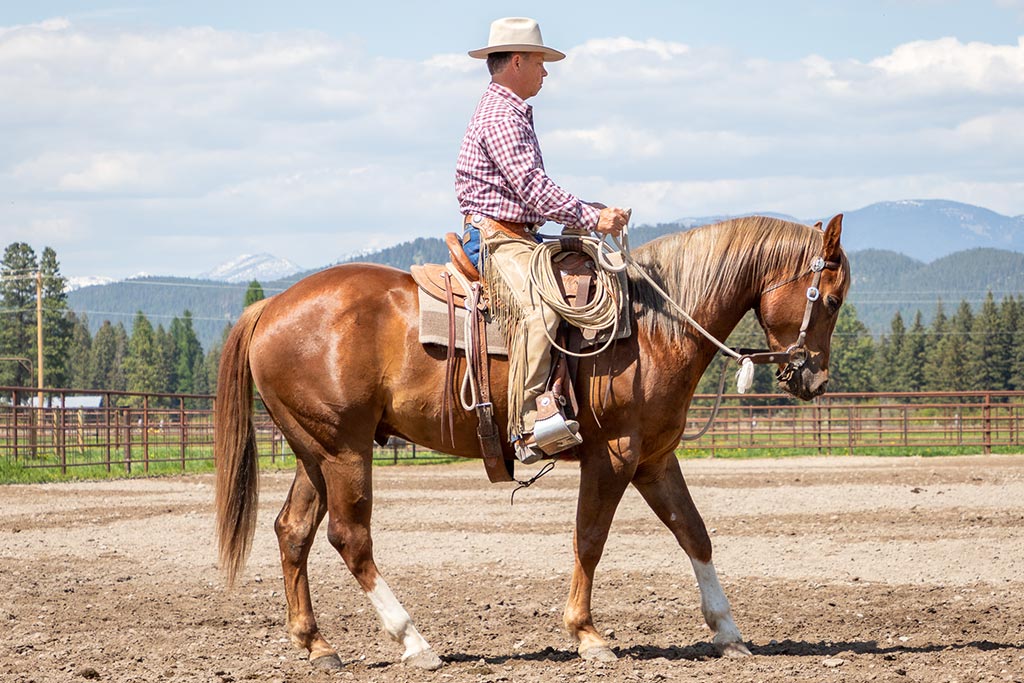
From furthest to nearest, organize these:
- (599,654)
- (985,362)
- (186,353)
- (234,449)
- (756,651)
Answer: (186,353), (985,362), (234,449), (756,651), (599,654)

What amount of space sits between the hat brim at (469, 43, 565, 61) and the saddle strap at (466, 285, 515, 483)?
1267 millimetres

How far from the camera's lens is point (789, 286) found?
5.71 metres

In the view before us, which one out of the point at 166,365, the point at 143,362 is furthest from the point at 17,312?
the point at 166,365

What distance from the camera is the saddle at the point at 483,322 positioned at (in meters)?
5.62

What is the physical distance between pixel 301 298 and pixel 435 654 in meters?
1.86

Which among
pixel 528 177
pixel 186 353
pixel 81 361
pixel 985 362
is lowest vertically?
pixel 985 362

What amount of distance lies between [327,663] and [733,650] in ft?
6.44

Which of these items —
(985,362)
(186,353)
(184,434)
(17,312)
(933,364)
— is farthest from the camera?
(186,353)

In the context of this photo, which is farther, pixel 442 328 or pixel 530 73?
pixel 530 73

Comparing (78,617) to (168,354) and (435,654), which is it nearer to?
(435,654)

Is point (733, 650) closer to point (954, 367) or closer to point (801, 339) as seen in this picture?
point (801, 339)

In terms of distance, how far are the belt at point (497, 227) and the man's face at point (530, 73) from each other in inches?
25.8

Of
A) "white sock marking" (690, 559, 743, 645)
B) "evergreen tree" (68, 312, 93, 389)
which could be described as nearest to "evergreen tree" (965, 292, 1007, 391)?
"evergreen tree" (68, 312, 93, 389)

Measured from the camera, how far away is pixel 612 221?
560 cm
